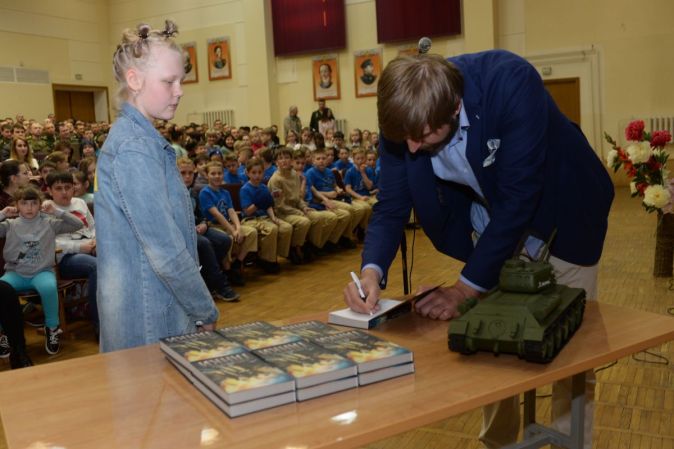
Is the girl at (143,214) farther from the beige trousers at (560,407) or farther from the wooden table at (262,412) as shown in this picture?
the beige trousers at (560,407)

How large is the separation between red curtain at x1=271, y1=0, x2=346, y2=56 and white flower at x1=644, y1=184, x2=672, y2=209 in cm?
1117

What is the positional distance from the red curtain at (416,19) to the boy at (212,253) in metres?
9.38

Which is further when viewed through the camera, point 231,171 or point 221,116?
point 221,116

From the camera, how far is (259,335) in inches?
62.2

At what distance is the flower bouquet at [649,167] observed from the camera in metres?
5.21

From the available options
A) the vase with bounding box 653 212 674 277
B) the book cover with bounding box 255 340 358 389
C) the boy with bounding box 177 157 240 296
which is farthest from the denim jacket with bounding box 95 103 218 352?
the vase with bounding box 653 212 674 277

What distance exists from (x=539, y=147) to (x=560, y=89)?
12.4m

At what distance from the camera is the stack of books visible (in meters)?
1.25

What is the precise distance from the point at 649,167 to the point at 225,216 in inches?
148

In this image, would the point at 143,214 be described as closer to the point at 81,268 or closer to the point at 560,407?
the point at 560,407

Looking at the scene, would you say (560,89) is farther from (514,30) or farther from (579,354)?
(579,354)

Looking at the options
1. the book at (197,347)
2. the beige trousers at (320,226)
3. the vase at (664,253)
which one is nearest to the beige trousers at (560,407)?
the book at (197,347)

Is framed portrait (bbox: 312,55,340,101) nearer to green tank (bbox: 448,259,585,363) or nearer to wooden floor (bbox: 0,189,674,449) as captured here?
wooden floor (bbox: 0,189,674,449)

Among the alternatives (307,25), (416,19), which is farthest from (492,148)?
(307,25)
